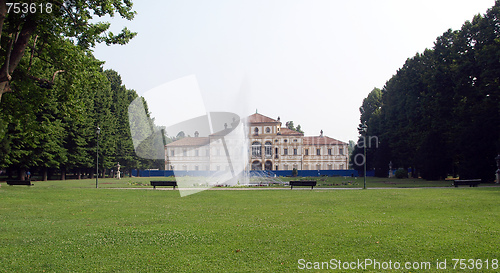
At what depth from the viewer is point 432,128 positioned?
48688 millimetres

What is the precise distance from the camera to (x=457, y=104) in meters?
43.9

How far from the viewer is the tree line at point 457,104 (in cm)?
3912

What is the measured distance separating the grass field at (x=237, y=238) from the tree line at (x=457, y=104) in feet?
84.8

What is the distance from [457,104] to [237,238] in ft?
Result: 134

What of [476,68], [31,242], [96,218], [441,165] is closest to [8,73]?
[96,218]

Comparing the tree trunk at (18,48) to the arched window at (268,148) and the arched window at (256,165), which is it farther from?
the arched window at (256,165)

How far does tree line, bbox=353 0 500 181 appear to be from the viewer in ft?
128

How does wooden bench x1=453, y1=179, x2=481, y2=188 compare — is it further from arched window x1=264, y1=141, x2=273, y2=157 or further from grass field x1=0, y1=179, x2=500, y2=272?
arched window x1=264, y1=141, x2=273, y2=157

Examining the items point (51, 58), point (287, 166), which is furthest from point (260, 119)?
point (51, 58)

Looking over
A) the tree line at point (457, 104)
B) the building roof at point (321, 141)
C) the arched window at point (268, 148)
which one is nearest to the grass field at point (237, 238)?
the tree line at point (457, 104)

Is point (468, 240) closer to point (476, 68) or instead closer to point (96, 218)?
point (96, 218)

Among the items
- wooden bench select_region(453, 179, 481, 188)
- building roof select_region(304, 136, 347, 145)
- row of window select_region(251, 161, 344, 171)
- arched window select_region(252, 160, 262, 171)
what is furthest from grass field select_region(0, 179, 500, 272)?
arched window select_region(252, 160, 262, 171)

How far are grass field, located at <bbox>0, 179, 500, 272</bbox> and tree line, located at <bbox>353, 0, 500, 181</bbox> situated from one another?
25833 millimetres

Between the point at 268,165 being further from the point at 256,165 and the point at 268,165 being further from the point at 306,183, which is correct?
the point at 306,183
